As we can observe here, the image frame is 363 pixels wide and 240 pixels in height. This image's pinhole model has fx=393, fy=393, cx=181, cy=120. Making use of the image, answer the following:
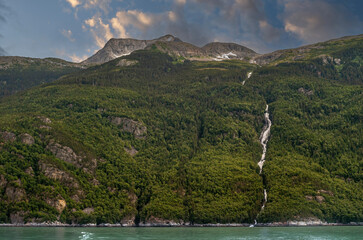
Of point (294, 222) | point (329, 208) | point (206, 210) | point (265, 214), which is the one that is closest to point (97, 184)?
point (206, 210)

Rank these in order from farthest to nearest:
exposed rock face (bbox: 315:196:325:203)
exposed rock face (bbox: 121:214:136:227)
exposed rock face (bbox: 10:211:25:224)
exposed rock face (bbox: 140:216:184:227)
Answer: exposed rock face (bbox: 315:196:325:203) < exposed rock face (bbox: 121:214:136:227) < exposed rock face (bbox: 140:216:184:227) < exposed rock face (bbox: 10:211:25:224)

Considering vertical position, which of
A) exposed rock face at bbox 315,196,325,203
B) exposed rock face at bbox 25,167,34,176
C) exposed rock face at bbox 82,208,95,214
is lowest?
exposed rock face at bbox 82,208,95,214

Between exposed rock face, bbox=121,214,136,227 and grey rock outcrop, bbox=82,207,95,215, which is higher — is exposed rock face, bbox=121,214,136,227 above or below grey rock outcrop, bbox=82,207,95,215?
below

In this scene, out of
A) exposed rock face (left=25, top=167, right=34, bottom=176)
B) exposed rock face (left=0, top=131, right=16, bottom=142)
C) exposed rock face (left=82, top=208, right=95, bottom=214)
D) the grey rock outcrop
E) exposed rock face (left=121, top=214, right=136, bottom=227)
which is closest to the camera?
the grey rock outcrop

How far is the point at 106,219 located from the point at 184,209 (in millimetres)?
37719

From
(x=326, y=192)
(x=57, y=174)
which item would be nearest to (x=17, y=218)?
(x=57, y=174)

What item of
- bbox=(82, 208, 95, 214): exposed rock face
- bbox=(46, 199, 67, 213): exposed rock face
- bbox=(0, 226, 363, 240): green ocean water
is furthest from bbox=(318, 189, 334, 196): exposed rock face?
bbox=(46, 199, 67, 213): exposed rock face

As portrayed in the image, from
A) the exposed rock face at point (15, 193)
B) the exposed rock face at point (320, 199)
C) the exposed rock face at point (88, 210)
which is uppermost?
the exposed rock face at point (15, 193)

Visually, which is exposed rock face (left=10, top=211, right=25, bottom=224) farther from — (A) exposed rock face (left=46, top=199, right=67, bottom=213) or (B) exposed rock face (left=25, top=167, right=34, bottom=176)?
(B) exposed rock face (left=25, top=167, right=34, bottom=176)

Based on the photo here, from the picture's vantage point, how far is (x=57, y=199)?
173m

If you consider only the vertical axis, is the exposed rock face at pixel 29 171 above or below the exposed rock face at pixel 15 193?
above

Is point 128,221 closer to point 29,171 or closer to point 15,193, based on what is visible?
point 29,171

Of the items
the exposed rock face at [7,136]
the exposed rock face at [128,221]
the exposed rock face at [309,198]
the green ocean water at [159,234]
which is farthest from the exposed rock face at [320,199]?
the exposed rock face at [7,136]

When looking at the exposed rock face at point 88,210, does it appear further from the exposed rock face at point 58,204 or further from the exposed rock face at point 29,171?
the exposed rock face at point 29,171
